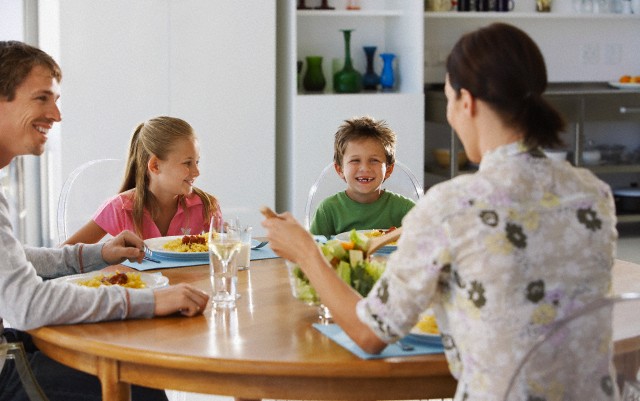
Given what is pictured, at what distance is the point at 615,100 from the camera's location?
5746mm

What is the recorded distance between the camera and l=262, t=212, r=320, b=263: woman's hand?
1683mm

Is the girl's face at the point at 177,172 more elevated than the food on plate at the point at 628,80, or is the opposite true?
the food on plate at the point at 628,80

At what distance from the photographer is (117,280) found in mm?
2016

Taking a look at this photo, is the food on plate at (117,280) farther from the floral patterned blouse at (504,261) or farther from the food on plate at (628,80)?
the food on plate at (628,80)

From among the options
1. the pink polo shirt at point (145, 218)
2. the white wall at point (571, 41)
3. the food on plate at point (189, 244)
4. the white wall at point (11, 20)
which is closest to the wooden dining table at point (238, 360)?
the food on plate at point (189, 244)

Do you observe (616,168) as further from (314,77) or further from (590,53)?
(314,77)

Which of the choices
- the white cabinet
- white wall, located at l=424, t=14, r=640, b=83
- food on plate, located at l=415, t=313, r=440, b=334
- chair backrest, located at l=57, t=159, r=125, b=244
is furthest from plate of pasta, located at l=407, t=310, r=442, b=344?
white wall, located at l=424, t=14, r=640, b=83

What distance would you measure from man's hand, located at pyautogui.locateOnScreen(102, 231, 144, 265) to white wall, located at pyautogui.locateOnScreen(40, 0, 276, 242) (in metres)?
2.54

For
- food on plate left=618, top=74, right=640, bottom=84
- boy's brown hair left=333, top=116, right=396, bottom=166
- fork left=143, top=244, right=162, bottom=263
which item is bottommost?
fork left=143, top=244, right=162, bottom=263

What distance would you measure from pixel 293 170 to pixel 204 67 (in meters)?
0.71

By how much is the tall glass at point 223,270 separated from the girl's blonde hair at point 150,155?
100 centimetres

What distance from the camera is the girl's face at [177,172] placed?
297cm

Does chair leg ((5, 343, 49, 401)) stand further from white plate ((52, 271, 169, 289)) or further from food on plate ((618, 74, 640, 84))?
food on plate ((618, 74, 640, 84))

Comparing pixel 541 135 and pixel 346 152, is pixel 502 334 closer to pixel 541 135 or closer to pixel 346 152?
pixel 541 135
